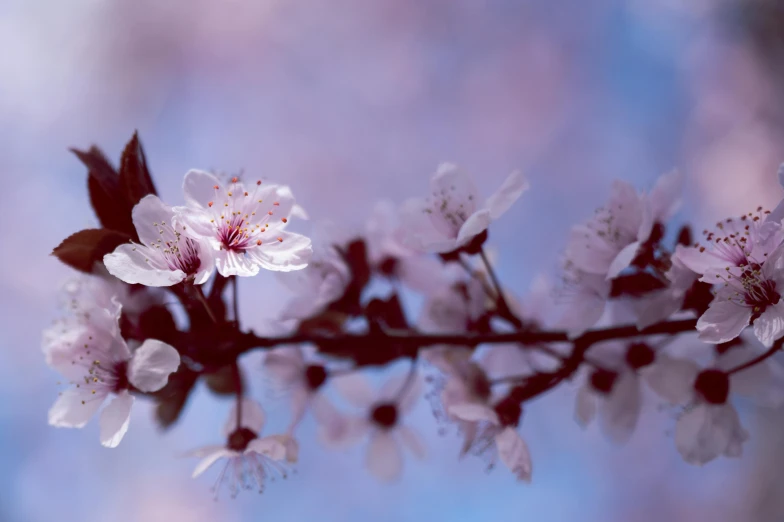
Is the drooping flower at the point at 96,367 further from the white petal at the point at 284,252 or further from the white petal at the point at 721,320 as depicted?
the white petal at the point at 721,320

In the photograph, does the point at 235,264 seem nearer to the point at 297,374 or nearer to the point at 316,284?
the point at 316,284

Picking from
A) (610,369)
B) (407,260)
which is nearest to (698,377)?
(610,369)

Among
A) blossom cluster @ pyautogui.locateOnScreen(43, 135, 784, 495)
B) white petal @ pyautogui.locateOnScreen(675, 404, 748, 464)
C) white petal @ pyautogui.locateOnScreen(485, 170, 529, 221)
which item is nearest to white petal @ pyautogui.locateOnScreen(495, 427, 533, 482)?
blossom cluster @ pyautogui.locateOnScreen(43, 135, 784, 495)

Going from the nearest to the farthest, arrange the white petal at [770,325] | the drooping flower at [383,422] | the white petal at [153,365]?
the white petal at [770,325]
the white petal at [153,365]
the drooping flower at [383,422]

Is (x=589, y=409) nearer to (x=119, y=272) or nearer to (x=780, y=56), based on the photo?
(x=119, y=272)

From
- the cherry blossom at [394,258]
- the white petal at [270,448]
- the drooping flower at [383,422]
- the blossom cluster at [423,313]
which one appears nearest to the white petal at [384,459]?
the drooping flower at [383,422]

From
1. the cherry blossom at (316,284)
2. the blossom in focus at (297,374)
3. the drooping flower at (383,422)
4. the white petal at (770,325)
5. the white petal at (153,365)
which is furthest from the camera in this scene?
the drooping flower at (383,422)

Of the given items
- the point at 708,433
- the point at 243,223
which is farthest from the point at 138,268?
the point at 708,433
